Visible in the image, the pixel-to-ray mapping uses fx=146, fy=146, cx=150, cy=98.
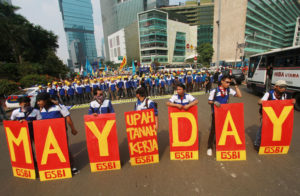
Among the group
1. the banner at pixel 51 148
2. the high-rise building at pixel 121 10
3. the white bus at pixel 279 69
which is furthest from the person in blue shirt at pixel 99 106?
the high-rise building at pixel 121 10

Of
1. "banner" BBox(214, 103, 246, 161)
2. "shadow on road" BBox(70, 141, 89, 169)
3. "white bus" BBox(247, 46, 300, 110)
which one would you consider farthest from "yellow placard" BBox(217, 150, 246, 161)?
"white bus" BBox(247, 46, 300, 110)

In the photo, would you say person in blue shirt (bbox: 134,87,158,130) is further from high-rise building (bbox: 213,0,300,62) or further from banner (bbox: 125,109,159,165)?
high-rise building (bbox: 213,0,300,62)

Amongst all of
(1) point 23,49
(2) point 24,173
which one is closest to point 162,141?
(2) point 24,173

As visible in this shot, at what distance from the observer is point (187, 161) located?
3.38m

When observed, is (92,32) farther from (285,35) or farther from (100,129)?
(100,129)

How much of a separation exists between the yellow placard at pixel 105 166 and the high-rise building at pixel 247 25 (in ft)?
175

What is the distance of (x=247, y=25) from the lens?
5431 centimetres

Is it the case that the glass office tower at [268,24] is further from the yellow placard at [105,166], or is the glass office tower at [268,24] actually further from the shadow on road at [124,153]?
the yellow placard at [105,166]

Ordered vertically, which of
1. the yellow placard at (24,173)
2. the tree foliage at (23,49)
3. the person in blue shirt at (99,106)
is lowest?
the yellow placard at (24,173)

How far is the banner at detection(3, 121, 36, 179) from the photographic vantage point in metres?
2.92

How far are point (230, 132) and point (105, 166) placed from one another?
283 centimetres

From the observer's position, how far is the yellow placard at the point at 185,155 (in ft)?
11.1

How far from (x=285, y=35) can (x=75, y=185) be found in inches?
5019

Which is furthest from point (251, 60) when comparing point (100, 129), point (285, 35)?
point (285, 35)
